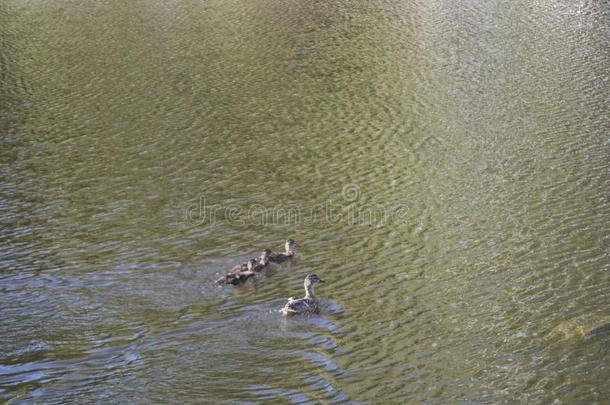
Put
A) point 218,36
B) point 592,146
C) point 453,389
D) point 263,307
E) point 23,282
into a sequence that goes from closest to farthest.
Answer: point 453,389
point 263,307
point 23,282
point 592,146
point 218,36

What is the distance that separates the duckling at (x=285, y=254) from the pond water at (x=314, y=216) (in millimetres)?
188

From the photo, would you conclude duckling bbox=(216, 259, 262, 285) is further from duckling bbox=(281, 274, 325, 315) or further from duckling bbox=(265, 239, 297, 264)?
duckling bbox=(281, 274, 325, 315)

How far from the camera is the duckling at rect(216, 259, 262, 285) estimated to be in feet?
40.6

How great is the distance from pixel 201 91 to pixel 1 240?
10126 mm

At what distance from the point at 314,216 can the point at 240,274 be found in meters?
2.97

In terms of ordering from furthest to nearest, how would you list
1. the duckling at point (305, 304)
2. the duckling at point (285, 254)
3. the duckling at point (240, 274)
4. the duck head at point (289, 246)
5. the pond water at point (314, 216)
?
the duck head at point (289, 246) → the duckling at point (285, 254) → the duckling at point (240, 274) → the duckling at point (305, 304) → the pond water at point (314, 216)

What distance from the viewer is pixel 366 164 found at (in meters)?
17.4

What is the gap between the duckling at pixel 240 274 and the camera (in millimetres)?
12367

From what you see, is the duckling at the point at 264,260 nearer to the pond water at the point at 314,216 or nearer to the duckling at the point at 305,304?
the pond water at the point at 314,216

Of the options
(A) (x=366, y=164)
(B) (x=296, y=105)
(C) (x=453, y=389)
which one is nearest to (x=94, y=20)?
(B) (x=296, y=105)

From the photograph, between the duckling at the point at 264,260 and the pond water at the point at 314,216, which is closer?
the pond water at the point at 314,216

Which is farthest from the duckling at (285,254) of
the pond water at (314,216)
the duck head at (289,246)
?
the pond water at (314,216)

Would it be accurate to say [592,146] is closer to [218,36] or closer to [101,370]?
[101,370]

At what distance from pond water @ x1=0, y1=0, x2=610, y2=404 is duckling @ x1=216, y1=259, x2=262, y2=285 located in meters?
0.16
